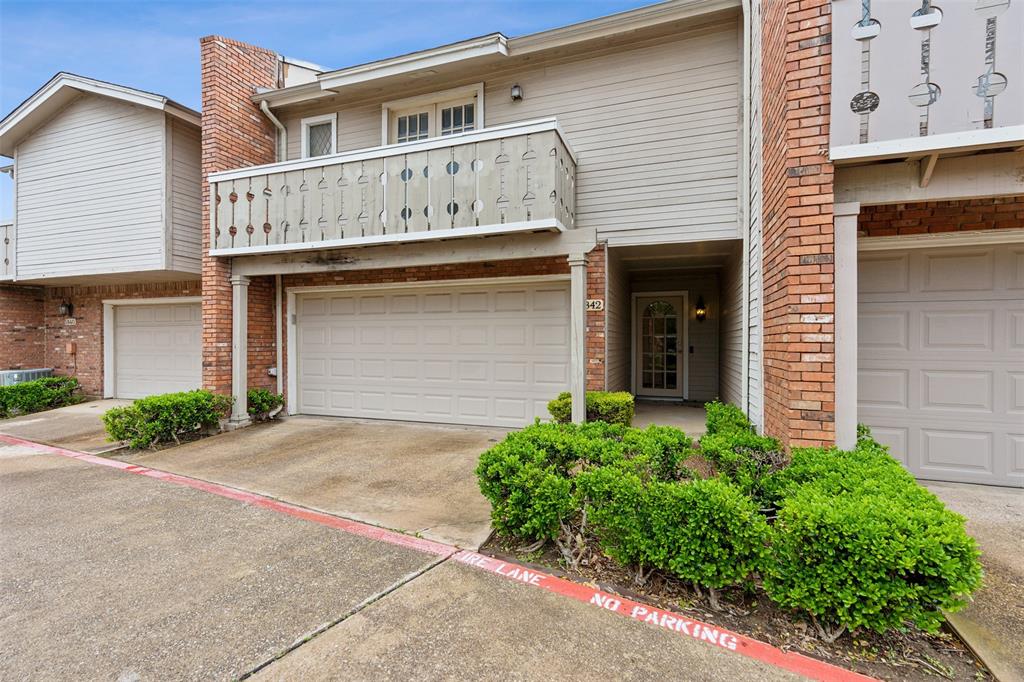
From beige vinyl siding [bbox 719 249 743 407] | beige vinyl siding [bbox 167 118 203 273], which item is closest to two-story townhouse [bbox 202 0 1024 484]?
beige vinyl siding [bbox 719 249 743 407]

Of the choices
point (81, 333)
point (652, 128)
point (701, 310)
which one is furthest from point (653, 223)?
point (81, 333)

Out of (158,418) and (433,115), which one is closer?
(158,418)

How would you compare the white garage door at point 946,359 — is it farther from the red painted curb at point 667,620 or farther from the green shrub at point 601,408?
the red painted curb at point 667,620

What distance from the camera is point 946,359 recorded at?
4254 millimetres

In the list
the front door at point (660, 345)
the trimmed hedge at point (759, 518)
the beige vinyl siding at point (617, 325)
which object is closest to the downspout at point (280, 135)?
the beige vinyl siding at point (617, 325)

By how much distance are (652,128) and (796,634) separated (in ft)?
19.8

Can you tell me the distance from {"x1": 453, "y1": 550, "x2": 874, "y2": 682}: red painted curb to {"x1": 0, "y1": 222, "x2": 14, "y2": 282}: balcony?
12.6 meters

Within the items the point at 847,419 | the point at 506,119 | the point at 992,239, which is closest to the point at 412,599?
the point at 847,419

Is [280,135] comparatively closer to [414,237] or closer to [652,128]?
[414,237]

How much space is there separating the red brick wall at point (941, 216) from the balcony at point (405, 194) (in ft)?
10.3

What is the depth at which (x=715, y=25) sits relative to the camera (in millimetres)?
6098

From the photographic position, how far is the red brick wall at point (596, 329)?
6.48m

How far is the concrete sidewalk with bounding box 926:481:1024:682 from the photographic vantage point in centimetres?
217

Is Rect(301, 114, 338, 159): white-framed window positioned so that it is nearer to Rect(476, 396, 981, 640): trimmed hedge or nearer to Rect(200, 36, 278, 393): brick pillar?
Rect(200, 36, 278, 393): brick pillar
